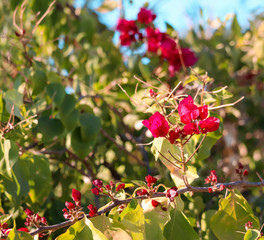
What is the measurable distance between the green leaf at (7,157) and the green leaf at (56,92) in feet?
1.05

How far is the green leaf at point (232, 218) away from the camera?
2.97 feet

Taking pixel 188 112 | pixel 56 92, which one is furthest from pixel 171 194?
pixel 56 92

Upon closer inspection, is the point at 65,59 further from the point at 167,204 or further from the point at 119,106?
the point at 167,204

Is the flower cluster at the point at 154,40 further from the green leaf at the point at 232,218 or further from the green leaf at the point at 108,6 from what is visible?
the green leaf at the point at 232,218

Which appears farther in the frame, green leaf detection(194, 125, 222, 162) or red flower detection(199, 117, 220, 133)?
green leaf detection(194, 125, 222, 162)

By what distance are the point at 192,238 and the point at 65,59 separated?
1227 millimetres

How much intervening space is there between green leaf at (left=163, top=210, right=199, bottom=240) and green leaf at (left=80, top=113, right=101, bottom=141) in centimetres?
53

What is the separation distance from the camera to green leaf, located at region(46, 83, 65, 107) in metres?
1.28

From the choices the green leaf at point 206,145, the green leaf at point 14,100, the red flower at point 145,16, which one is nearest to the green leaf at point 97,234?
the green leaf at point 206,145

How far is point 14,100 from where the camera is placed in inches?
45.9

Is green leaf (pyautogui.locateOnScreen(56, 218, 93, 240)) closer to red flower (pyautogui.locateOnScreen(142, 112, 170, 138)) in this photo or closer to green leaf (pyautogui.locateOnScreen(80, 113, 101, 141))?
red flower (pyautogui.locateOnScreen(142, 112, 170, 138))

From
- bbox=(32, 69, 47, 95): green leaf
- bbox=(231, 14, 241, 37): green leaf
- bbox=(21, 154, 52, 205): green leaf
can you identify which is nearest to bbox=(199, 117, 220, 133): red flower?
bbox=(21, 154, 52, 205): green leaf

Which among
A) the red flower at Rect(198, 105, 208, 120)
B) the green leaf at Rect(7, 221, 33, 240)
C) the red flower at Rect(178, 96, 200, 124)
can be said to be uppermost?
the red flower at Rect(178, 96, 200, 124)

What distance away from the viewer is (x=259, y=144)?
2328 mm
